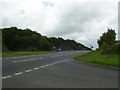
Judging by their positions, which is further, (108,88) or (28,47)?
(28,47)

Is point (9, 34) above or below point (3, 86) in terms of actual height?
above

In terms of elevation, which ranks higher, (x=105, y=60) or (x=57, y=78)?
(x=105, y=60)

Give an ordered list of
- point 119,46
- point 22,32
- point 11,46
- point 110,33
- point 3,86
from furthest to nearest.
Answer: point 22,32
point 11,46
point 110,33
point 119,46
point 3,86

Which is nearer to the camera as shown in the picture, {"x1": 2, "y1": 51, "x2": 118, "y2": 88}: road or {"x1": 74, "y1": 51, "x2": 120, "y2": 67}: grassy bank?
{"x1": 2, "y1": 51, "x2": 118, "y2": 88}: road

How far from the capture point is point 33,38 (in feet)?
313

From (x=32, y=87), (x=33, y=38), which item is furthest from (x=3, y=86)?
(x=33, y=38)

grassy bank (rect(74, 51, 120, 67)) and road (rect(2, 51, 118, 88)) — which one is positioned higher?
grassy bank (rect(74, 51, 120, 67))

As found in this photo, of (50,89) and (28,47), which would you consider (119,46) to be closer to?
(50,89)

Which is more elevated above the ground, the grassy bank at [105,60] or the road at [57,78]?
the grassy bank at [105,60]

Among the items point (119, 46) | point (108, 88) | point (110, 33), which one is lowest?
point (108, 88)

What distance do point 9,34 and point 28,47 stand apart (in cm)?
1033

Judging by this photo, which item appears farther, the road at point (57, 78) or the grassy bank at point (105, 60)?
the grassy bank at point (105, 60)

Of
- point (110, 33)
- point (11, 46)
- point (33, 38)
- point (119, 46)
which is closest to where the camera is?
point (119, 46)

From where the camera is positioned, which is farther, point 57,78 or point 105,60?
point 105,60
